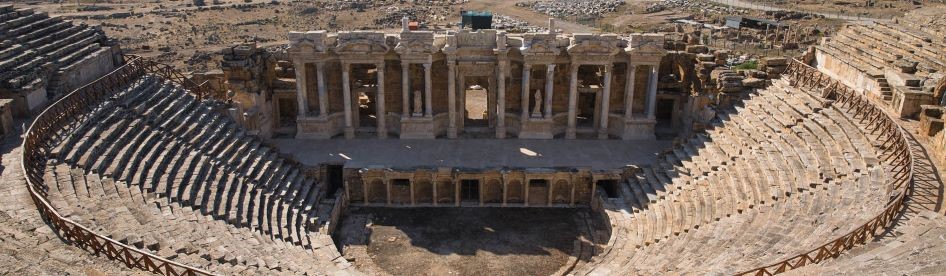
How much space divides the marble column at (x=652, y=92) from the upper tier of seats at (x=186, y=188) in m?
13.4

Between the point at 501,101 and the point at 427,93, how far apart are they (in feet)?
9.76

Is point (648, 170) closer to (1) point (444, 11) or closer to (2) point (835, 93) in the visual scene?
(2) point (835, 93)

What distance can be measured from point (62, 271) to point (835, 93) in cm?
2253

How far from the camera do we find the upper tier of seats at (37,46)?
812 inches

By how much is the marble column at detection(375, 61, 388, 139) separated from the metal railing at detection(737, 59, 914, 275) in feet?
50.6

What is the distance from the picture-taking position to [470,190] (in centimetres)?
2650

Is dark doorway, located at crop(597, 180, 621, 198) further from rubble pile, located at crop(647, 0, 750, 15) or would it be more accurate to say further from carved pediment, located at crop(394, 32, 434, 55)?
rubble pile, located at crop(647, 0, 750, 15)

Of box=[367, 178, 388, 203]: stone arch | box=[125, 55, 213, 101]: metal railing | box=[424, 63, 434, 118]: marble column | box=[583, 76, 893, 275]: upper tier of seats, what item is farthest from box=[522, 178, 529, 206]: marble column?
box=[125, 55, 213, 101]: metal railing

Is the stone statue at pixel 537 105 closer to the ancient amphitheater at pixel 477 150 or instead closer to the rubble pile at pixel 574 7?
the ancient amphitheater at pixel 477 150

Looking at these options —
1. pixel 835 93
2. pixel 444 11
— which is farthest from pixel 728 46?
pixel 444 11

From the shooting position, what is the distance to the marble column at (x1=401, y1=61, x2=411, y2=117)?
91.7 feet

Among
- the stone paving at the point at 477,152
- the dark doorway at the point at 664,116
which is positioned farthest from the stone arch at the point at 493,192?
the dark doorway at the point at 664,116

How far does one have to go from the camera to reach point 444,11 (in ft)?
258

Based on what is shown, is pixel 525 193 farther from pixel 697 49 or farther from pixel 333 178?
pixel 697 49
